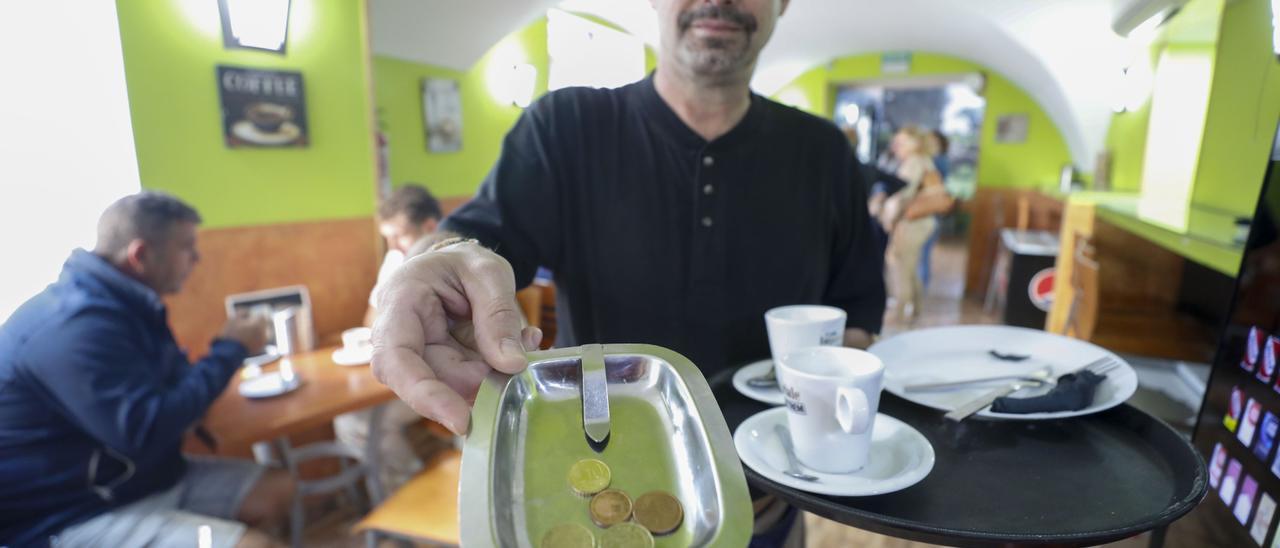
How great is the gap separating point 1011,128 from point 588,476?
240cm

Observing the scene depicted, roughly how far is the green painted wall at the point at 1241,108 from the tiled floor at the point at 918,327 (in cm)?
37

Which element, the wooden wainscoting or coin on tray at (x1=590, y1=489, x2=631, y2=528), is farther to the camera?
the wooden wainscoting

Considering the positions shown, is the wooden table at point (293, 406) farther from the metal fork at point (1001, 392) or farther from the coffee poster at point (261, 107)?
the metal fork at point (1001, 392)

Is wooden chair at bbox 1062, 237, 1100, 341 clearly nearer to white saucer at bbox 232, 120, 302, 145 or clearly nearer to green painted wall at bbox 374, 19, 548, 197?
green painted wall at bbox 374, 19, 548, 197

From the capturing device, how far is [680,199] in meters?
0.69

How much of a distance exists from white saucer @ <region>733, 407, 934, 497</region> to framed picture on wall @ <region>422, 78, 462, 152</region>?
0.63 metres

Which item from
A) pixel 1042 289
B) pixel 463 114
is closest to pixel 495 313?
pixel 463 114

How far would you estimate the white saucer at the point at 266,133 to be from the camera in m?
0.50

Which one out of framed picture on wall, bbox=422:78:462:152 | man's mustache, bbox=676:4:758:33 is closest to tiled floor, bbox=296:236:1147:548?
man's mustache, bbox=676:4:758:33

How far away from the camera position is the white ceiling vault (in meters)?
0.63

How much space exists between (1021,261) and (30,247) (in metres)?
2.81

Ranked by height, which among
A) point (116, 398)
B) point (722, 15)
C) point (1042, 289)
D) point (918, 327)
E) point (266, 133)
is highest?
point (722, 15)

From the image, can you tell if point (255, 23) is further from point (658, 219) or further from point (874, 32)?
point (874, 32)

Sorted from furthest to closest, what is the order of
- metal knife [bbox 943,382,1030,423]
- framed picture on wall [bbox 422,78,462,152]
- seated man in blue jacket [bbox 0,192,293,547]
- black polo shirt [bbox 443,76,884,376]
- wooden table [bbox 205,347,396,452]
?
1. wooden table [bbox 205,347,396,452]
2. framed picture on wall [bbox 422,78,462,152]
3. black polo shirt [bbox 443,76,884,376]
4. seated man in blue jacket [bbox 0,192,293,547]
5. metal knife [bbox 943,382,1030,423]
